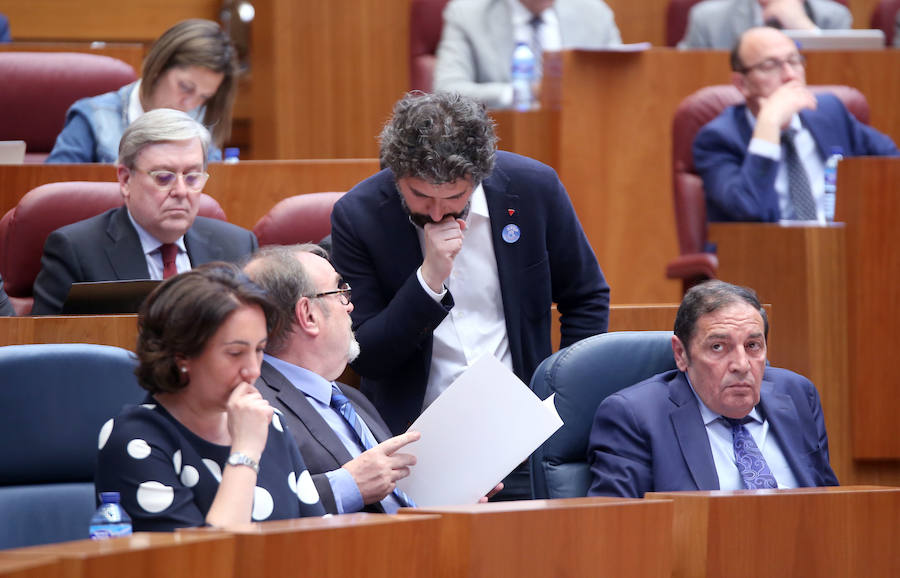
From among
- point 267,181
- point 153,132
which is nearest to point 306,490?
point 153,132

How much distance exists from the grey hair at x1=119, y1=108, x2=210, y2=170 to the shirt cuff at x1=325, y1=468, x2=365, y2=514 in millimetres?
1108

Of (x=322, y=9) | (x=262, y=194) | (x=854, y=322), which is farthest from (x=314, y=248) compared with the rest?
(x=322, y=9)

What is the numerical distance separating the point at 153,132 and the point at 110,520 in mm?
1364

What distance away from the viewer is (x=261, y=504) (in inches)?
68.3

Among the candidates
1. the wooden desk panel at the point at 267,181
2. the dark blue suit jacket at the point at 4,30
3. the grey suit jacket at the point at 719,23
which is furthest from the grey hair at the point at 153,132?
the grey suit jacket at the point at 719,23

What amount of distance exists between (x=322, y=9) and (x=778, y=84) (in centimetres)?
192

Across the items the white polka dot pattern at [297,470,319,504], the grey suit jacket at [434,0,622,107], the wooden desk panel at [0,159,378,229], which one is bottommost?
the white polka dot pattern at [297,470,319,504]

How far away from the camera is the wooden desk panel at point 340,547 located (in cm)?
141

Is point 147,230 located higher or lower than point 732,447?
higher

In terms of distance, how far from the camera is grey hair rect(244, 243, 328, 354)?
2.10 meters

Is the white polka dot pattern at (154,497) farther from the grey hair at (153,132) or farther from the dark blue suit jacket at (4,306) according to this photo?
the grey hair at (153,132)

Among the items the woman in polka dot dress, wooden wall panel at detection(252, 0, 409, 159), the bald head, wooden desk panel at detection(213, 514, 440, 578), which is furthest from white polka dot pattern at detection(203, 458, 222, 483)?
wooden wall panel at detection(252, 0, 409, 159)

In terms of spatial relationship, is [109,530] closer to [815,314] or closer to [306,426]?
[306,426]

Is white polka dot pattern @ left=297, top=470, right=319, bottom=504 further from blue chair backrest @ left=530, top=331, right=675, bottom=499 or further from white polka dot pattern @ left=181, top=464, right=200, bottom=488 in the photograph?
blue chair backrest @ left=530, top=331, right=675, bottom=499
